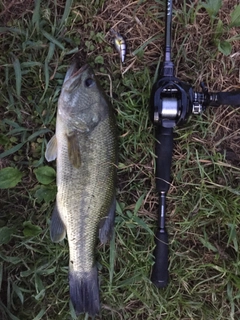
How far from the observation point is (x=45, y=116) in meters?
2.38

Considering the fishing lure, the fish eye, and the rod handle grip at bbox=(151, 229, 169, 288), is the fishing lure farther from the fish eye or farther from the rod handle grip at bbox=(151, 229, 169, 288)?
the rod handle grip at bbox=(151, 229, 169, 288)

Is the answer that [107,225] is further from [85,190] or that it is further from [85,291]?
[85,291]

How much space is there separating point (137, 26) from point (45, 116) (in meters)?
0.84

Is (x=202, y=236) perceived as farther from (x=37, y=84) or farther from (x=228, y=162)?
(x=37, y=84)

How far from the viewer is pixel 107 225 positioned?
7.62 feet

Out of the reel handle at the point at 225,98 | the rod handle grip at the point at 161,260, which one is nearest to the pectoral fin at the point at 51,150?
the rod handle grip at the point at 161,260

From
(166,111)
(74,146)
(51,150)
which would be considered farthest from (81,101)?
(166,111)

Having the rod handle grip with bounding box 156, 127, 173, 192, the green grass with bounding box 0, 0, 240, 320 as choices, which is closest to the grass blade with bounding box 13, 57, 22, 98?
the green grass with bounding box 0, 0, 240, 320

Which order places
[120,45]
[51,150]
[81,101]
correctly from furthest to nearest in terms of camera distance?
[120,45] → [51,150] → [81,101]

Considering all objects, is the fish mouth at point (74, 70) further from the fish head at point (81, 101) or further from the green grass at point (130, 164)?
the green grass at point (130, 164)

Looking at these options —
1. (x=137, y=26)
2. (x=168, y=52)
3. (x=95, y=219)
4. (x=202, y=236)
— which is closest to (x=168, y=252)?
(x=202, y=236)

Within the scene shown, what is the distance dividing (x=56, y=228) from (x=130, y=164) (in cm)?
63

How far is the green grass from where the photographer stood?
2.37 meters

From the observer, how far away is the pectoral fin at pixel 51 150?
224 centimetres
